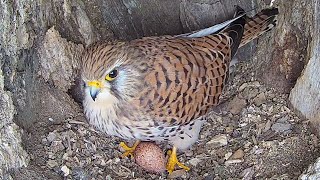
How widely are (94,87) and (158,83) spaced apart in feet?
1.58

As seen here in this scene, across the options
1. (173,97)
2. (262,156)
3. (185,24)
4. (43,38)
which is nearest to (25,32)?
(43,38)

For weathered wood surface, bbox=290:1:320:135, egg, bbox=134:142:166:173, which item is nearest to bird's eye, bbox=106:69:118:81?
egg, bbox=134:142:166:173

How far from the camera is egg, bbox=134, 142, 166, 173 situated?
431 cm

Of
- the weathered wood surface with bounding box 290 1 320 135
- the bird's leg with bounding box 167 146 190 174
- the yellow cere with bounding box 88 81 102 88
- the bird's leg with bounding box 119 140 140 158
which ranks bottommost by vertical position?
the bird's leg with bounding box 167 146 190 174

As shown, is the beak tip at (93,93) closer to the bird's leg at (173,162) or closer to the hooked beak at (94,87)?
the hooked beak at (94,87)

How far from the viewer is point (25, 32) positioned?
12.8ft

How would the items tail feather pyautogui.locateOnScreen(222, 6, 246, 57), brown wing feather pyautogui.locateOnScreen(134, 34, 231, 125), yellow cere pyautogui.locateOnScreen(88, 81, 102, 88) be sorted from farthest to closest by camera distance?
1. tail feather pyautogui.locateOnScreen(222, 6, 246, 57)
2. brown wing feather pyautogui.locateOnScreen(134, 34, 231, 125)
3. yellow cere pyautogui.locateOnScreen(88, 81, 102, 88)

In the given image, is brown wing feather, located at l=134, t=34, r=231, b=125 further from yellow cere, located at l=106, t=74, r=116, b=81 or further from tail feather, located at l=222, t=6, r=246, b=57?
yellow cere, located at l=106, t=74, r=116, b=81

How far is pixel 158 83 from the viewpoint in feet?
13.2

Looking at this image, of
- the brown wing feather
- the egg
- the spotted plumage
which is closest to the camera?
the spotted plumage

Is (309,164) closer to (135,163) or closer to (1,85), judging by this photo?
(135,163)

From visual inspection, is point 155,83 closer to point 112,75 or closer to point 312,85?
point 112,75

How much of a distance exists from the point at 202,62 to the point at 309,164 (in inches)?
39.6

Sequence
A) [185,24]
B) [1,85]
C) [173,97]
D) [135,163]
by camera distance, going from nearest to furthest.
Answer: [1,85], [173,97], [135,163], [185,24]
